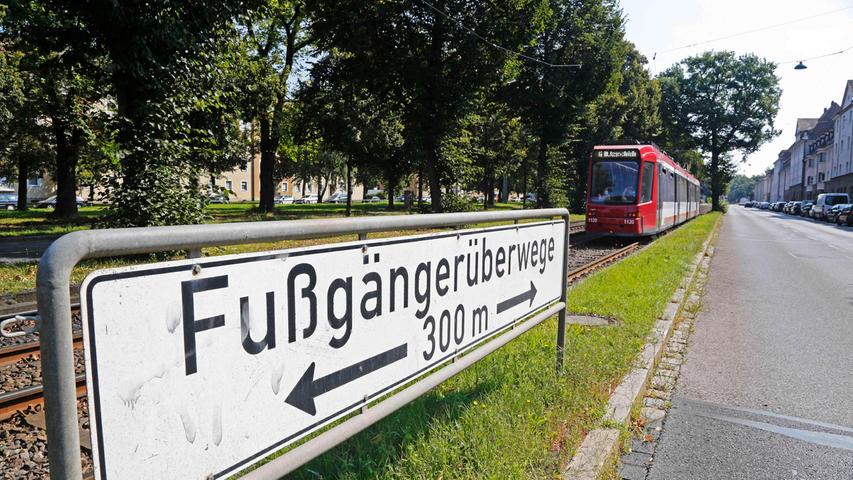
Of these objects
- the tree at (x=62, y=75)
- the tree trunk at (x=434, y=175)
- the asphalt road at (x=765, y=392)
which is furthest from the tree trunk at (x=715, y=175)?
the tree at (x=62, y=75)

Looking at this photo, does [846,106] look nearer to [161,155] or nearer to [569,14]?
[569,14]

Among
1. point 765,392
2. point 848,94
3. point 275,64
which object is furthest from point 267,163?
point 848,94

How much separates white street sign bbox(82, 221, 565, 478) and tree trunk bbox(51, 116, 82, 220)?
86.1 feet

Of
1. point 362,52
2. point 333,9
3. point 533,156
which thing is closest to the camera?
point 333,9

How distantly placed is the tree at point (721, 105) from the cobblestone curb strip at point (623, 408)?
69339 millimetres

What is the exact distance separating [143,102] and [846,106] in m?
85.3

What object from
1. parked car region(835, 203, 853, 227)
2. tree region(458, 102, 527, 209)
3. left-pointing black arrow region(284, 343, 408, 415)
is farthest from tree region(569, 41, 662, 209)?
left-pointing black arrow region(284, 343, 408, 415)

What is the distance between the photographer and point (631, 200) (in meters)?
17.2

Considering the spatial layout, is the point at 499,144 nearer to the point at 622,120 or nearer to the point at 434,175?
the point at 622,120

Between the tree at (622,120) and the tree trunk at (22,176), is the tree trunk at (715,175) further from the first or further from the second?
the tree trunk at (22,176)

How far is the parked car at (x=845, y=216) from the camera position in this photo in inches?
1428

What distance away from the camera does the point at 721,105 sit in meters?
66.8

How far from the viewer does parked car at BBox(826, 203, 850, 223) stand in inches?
1537

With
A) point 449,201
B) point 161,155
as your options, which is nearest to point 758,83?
point 449,201
